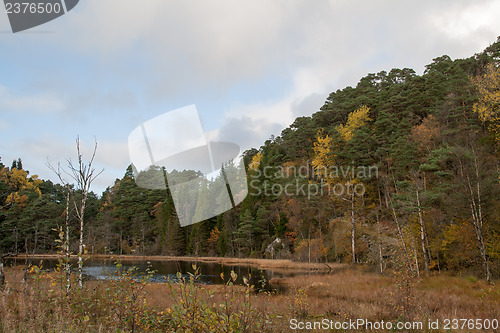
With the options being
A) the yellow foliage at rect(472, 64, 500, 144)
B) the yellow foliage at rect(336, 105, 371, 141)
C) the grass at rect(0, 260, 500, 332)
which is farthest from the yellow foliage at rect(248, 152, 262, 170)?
the yellow foliage at rect(472, 64, 500, 144)

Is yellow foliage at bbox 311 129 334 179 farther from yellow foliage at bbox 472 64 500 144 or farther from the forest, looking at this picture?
yellow foliage at bbox 472 64 500 144

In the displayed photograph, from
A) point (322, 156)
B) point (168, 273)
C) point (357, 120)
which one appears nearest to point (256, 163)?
point (322, 156)

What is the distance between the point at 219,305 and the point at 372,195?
34.4 m

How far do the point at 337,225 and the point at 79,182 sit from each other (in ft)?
91.9

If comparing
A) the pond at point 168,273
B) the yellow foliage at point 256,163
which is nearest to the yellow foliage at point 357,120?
the yellow foliage at point 256,163

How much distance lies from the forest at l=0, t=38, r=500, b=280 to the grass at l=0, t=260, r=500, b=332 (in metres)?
1.05

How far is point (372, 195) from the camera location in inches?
1346

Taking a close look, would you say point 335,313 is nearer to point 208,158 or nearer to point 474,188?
point 208,158

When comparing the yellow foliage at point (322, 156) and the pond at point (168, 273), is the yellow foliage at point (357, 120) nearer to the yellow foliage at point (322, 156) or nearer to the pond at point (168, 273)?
the yellow foliage at point (322, 156)

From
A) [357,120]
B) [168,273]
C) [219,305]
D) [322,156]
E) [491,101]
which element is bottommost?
[168,273]

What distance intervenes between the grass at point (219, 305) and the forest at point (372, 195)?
1051 mm

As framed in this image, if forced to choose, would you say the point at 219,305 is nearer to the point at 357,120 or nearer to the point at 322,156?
the point at 322,156

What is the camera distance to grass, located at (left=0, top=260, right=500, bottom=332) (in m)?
3.78

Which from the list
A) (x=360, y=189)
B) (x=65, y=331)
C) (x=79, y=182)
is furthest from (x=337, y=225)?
(x=65, y=331)
